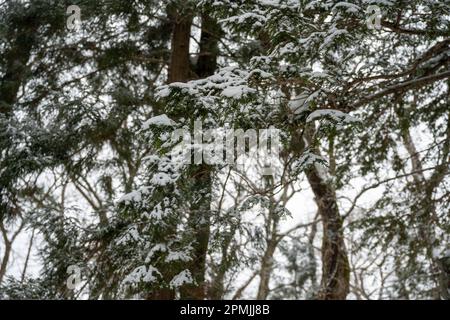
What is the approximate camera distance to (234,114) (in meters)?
3.48

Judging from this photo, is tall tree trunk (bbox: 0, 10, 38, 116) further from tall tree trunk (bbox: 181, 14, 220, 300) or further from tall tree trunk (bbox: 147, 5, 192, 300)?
tall tree trunk (bbox: 181, 14, 220, 300)

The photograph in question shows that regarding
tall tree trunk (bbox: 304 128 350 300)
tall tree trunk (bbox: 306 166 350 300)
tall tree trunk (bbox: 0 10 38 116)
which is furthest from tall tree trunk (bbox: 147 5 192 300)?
tall tree trunk (bbox: 306 166 350 300)

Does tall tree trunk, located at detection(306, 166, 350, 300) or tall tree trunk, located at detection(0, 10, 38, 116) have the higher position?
tall tree trunk, located at detection(0, 10, 38, 116)

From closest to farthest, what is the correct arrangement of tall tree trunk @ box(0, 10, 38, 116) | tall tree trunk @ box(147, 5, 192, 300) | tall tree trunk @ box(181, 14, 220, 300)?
tall tree trunk @ box(181, 14, 220, 300), tall tree trunk @ box(0, 10, 38, 116), tall tree trunk @ box(147, 5, 192, 300)

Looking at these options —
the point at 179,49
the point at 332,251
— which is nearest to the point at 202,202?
the point at 179,49

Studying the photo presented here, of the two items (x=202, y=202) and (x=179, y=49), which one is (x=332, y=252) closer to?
(x=202, y=202)

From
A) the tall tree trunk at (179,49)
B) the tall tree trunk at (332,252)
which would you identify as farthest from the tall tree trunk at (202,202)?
the tall tree trunk at (332,252)

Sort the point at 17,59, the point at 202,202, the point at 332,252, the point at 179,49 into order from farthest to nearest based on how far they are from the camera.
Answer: the point at 332,252 < the point at 179,49 < the point at 17,59 < the point at 202,202

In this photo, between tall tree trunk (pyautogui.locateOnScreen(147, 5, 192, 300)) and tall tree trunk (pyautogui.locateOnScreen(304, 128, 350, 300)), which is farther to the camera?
tall tree trunk (pyautogui.locateOnScreen(304, 128, 350, 300))

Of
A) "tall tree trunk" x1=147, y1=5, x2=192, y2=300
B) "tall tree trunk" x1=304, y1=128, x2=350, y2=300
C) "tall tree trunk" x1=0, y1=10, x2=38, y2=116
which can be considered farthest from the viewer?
"tall tree trunk" x1=304, y1=128, x2=350, y2=300

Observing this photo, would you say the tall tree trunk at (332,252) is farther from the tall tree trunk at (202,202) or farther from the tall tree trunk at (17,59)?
the tall tree trunk at (17,59)

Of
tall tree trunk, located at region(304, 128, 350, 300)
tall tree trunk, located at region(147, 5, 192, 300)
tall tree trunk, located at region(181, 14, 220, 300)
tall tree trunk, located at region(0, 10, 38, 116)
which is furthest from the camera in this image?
tall tree trunk, located at region(304, 128, 350, 300)

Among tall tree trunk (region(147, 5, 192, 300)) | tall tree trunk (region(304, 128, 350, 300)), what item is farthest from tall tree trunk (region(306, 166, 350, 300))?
tall tree trunk (region(147, 5, 192, 300))
